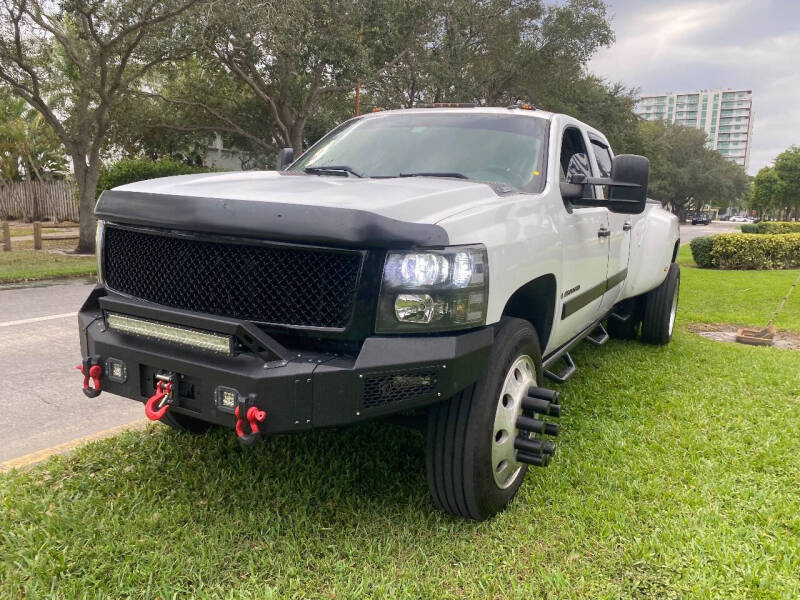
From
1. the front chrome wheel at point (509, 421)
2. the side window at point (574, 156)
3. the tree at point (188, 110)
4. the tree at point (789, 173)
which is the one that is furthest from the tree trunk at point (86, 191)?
the tree at point (789, 173)

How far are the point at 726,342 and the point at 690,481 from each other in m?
4.46

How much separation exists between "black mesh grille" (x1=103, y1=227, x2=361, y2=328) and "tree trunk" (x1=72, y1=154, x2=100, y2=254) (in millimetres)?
13477

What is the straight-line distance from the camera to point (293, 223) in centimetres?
231

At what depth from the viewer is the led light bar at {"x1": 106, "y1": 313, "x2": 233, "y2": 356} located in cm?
235

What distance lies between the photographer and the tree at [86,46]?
41.0 ft

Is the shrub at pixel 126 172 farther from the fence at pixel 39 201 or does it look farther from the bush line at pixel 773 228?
the bush line at pixel 773 228

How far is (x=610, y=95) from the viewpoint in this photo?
32.5 meters

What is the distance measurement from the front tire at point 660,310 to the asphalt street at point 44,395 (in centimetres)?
470

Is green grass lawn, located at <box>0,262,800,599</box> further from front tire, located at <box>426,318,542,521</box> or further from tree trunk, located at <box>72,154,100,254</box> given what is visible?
tree trunk, located at <box>72,154,100,254</box>

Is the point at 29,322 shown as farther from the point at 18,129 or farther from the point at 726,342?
the point at 18,129

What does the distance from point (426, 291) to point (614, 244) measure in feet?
8.74

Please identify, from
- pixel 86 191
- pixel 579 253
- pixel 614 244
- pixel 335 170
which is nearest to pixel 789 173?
pixel 86 191

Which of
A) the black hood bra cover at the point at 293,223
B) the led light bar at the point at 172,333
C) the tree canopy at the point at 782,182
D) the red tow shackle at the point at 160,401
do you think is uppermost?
the tree canopy at the point at 782,182

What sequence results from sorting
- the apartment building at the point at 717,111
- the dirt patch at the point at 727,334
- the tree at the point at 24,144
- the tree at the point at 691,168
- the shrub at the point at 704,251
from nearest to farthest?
the dirt patch at the point at 727,334 < the shrub at the point at 704,251 < the tree at the point at 24,144 < the tree at the point at 691,168 < the apartment building at the point at 717,111
